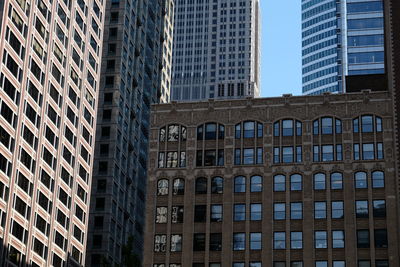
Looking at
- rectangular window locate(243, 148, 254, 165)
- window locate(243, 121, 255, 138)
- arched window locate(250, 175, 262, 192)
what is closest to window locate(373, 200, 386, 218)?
→ arched window locate(250, 175, 262, 192)

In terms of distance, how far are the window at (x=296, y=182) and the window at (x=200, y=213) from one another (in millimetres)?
10755

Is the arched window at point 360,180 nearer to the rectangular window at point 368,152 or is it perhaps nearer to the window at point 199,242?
the rectangular window at point 368,152

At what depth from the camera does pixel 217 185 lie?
104 meters

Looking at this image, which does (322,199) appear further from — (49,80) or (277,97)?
(49,80)

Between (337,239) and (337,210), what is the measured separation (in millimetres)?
3503

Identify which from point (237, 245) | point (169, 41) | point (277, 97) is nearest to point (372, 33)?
point (169, 41)

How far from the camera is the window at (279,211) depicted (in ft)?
330

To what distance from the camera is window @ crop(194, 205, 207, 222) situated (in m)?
103

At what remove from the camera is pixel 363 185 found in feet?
328

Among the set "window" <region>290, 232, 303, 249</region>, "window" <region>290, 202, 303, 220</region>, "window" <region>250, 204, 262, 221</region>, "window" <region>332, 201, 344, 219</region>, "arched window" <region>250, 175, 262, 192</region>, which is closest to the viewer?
"window" <region>290, 232, 303, 249</region>

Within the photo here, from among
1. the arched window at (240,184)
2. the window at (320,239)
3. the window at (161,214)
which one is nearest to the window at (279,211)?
the window at (320,239)

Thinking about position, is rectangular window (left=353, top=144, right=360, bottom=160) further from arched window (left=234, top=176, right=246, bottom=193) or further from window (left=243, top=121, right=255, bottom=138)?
arched window (left=234, top=176, right=246, bottom=193)

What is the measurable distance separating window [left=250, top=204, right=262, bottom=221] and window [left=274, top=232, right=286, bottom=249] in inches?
114

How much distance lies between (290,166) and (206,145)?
1102 centimetres
